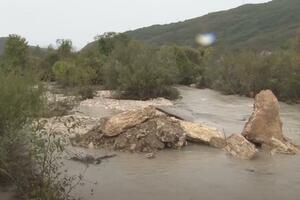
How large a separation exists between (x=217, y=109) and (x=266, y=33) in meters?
97.4

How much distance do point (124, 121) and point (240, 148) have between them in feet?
10.9

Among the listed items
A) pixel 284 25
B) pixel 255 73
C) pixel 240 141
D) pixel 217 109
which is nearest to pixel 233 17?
pixel 284 25

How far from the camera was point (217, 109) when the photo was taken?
26.4 metres

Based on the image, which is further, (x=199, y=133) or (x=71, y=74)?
(x=71, y=74)

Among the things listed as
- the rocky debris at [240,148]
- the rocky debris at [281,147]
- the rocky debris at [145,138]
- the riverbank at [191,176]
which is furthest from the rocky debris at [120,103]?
the riverbank at [191,176]

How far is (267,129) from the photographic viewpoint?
14.9m

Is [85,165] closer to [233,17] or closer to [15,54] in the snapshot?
[15,54]

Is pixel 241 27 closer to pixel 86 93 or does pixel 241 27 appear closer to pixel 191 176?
pixel 86 93

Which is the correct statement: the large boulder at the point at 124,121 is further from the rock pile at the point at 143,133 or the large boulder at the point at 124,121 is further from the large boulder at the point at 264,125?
the large boulder at the point at 264,125

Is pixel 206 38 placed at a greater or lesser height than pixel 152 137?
greater

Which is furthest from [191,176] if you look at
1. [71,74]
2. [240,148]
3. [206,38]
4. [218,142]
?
[206,38]

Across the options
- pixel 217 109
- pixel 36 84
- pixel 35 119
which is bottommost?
pixel 217 109

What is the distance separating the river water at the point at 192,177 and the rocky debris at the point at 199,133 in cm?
32

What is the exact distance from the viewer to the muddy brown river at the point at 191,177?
9555 mm
